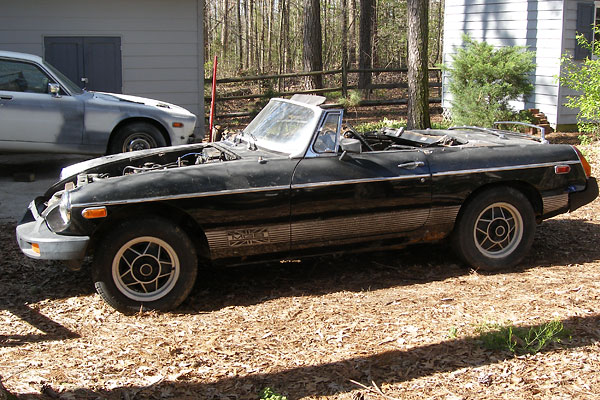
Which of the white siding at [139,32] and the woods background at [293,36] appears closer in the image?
the white siding at [139,32]

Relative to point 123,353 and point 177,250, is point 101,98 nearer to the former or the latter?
point 177,250

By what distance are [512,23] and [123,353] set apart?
1349cm

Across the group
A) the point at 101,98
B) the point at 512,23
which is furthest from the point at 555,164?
the point at 512,23

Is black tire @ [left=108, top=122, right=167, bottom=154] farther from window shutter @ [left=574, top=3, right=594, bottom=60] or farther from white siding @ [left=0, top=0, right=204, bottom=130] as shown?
window shutter @ [left=574, top=3, right=594, bottom=60]

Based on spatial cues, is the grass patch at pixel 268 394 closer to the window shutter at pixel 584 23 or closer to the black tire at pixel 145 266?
the black tire at pixel 145 266

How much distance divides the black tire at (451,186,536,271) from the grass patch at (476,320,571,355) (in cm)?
145

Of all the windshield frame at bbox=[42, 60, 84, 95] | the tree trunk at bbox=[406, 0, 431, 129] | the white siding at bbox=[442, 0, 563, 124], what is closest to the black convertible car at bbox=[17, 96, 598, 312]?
the windshield frame at bbox=[42, 60, 84, 95]

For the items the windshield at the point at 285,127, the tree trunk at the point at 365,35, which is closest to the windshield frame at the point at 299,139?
the windshield at the point at 285,127

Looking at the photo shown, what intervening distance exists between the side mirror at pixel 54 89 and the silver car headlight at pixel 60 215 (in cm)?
501

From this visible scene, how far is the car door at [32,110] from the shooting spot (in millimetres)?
9758

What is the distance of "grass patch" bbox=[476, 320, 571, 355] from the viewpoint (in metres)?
4.50

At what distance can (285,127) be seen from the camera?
616 centimetres

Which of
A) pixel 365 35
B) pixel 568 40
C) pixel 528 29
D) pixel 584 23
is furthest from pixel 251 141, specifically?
pixel 365 35

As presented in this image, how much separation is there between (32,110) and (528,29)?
1058 cm
